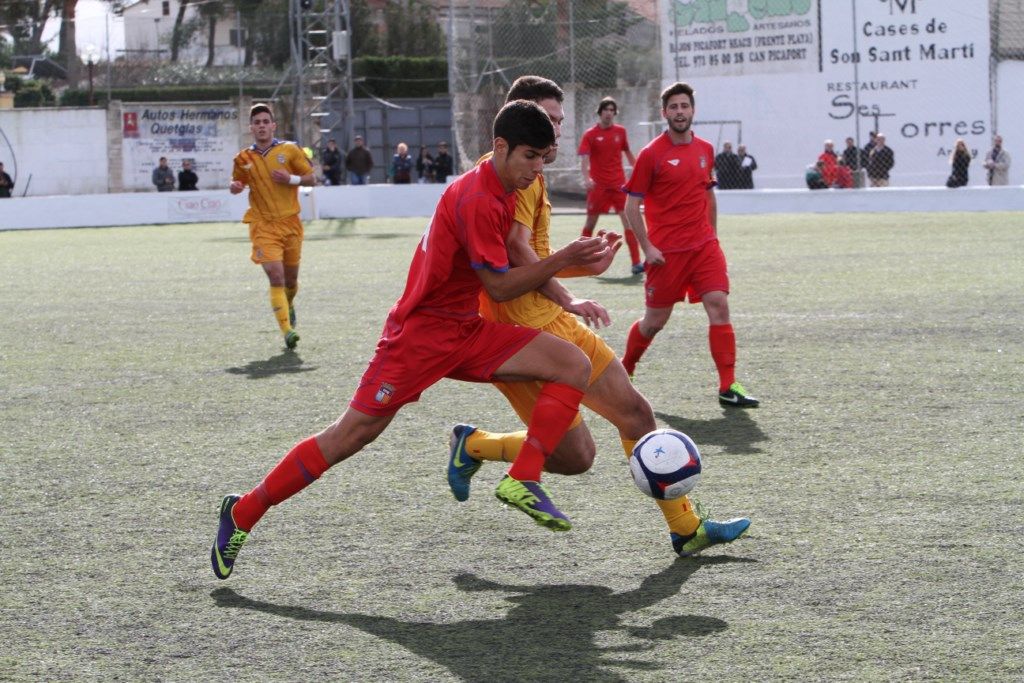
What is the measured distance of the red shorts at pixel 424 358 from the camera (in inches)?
190

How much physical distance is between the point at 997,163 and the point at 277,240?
20900 millimetres

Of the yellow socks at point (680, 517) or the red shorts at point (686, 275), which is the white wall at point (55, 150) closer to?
the red shorts at point (686, 275)

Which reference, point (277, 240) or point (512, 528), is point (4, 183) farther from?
point (512, 528)

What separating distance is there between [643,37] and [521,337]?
2834 cm

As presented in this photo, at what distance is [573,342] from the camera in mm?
5301

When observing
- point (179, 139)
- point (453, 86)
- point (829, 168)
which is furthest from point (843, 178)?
point (179, 139)

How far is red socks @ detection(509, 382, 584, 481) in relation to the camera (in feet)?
16.2

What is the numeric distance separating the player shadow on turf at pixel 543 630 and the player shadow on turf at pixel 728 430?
215cm

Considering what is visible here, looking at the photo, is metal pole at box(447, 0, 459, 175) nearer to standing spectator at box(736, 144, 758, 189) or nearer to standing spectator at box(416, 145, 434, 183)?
standing spectator at box(416, 145, 434, 183)

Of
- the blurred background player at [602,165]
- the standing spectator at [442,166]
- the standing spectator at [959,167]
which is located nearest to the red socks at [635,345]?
the blurred background player at [602,165]

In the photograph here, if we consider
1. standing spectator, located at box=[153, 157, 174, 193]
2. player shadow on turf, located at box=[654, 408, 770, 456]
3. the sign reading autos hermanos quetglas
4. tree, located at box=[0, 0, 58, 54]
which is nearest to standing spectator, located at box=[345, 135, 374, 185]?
standing spectator, located at box=[153, 157, 174, 193]

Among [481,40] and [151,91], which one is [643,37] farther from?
[151,91]

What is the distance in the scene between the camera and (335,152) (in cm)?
3272

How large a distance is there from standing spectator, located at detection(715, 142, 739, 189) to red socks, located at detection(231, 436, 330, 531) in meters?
25.3
